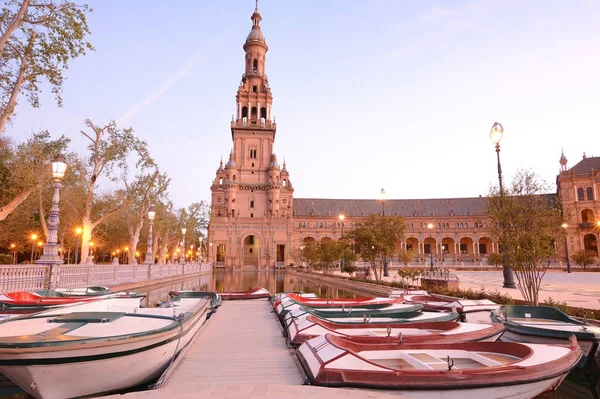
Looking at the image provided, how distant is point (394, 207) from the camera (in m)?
97.4

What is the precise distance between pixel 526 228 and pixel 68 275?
20168 millimetres

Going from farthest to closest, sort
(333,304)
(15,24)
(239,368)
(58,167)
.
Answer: (15,24) → (58,167) → (333,304) → (239,368)

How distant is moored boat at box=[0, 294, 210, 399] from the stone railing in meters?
9.16

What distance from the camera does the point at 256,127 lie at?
7806 centimetres

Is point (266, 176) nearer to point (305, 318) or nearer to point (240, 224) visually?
point (240, 224)

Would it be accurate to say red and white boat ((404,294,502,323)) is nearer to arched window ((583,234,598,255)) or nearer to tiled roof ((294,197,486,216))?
arched window ((583,234,598,255))

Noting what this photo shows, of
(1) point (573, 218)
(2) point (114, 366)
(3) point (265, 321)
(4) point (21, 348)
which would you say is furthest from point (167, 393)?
(1) point (573, 218)

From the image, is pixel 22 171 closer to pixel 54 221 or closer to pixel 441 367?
pixel 54 221

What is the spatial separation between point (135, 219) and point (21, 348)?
150 ft

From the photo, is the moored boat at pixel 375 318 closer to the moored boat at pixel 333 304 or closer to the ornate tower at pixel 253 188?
the moored boat at pixel 333 304

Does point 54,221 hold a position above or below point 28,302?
above

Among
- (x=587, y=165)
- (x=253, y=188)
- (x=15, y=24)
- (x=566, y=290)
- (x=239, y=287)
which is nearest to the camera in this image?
(x=15, y=24)

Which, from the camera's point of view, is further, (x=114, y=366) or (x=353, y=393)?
(x=114, y=366)

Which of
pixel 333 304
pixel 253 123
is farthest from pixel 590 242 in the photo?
pixel 333 304
